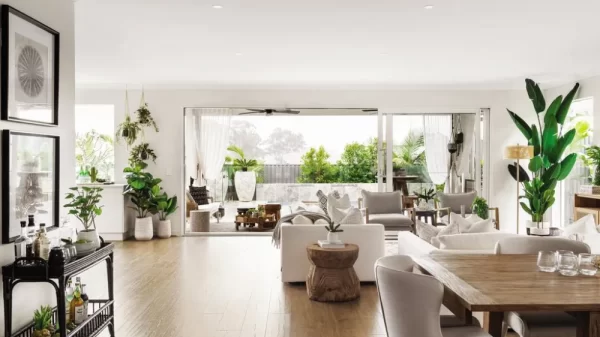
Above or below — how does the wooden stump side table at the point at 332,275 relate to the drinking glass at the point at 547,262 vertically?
below

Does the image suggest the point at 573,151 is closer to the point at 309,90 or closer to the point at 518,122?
the point at 518,122

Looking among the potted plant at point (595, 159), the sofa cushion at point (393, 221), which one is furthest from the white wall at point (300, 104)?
the sofa cushion at point (393, 221)

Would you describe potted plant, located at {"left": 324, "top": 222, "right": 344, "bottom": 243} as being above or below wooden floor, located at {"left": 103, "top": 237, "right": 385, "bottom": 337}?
above

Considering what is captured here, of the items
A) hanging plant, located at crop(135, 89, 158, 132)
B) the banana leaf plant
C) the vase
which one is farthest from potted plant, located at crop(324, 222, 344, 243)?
hanging plant, located at crop(135, 89, 158, 132)

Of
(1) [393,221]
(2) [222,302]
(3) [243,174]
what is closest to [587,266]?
(2) [222,302]

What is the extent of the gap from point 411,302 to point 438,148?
7.86 m

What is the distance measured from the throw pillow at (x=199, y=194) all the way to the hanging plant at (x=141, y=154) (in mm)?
1509

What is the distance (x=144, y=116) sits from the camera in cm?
912

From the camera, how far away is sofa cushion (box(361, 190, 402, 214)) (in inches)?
341

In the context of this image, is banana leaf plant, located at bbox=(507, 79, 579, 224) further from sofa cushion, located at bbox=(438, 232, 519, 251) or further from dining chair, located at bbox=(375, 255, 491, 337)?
dining chair, located at bbox=(375, 255, 491, 337)

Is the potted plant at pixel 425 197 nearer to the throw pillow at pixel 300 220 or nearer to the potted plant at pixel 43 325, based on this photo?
the throw pillow at pixel 300 220

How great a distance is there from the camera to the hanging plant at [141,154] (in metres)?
9.06

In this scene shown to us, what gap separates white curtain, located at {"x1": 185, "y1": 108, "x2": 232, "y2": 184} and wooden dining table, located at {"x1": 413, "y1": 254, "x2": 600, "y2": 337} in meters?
7.92

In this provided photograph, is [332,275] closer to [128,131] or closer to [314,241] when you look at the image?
[314,241]
